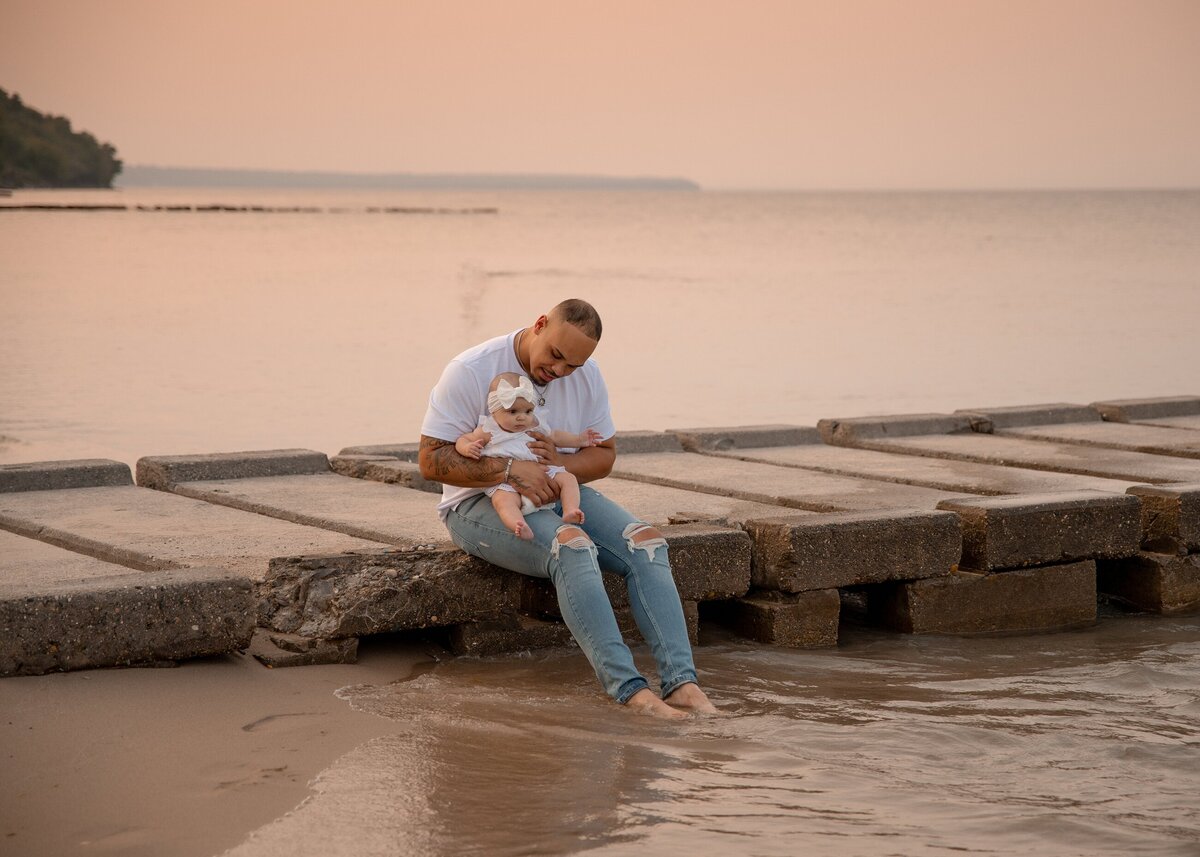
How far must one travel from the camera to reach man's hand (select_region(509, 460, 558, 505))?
6.12 m

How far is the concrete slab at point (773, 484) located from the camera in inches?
333

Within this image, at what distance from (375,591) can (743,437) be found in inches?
209

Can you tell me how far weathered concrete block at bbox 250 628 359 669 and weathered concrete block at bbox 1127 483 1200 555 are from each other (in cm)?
433

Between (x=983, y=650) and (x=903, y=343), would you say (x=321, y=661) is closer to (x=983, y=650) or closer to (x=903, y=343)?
(x=983, y=650)

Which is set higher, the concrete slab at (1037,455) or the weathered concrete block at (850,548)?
the concrete slab at (1037,455)

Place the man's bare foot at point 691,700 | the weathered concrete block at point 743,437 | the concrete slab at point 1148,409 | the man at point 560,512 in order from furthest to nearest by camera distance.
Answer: the concrete slab at point 1148,409, the weathered concrete block at point 743,437, the man at point 560,512, the man's bare foot at point 691,700

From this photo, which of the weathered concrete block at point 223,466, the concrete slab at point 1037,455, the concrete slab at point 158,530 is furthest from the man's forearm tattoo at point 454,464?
the concrete slab at point 1037,455

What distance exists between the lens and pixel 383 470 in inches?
361

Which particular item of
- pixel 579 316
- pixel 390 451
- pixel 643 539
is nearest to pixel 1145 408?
pixel 390 451

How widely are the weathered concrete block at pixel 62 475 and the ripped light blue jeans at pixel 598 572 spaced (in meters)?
3.40

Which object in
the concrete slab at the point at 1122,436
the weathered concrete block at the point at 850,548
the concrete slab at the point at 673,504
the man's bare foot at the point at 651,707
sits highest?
the concrete slab at the point at 1122,436

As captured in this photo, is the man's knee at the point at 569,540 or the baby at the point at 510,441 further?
the baby at the point at 510,441

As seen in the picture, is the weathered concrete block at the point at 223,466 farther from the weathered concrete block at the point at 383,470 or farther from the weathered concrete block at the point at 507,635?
the weathered concrete block at the point at 507,635

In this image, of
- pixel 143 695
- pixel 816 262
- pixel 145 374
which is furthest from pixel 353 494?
pixel 816 262
